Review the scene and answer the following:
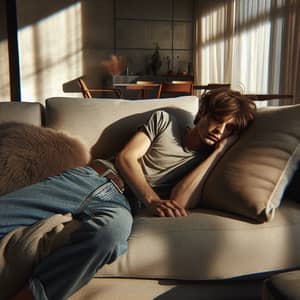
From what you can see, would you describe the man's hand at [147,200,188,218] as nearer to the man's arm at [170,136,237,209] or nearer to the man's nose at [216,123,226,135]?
the man's arm at [170,136,237,209]

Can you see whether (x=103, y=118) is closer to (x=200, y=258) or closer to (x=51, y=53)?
(x=200, y=258)

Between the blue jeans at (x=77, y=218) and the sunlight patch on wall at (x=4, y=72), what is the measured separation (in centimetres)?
564

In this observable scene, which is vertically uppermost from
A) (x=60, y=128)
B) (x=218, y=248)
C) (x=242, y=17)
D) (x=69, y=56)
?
(x=242, y=17)

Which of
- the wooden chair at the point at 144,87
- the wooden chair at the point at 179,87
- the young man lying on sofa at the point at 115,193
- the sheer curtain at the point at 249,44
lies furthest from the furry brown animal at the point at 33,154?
the sheer curtain at the point at 249,44

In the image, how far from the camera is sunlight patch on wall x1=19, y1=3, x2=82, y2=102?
6.41 metres

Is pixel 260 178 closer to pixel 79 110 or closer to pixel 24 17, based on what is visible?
pixel 79 110

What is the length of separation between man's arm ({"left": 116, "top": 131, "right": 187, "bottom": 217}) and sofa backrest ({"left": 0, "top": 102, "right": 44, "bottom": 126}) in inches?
20.9

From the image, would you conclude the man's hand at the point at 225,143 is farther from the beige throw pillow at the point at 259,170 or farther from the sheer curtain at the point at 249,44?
the sheer curtain at the point at 249,44

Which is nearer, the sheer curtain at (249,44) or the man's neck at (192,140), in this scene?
the man's neck at (192,140)

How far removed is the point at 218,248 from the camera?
1270 millimetres

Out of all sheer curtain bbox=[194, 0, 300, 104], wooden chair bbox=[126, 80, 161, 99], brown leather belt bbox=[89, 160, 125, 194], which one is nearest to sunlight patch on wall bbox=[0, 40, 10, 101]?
wooden chair bbox=[126, 80, 161, 99]

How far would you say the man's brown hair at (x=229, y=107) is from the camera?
5.02 ft

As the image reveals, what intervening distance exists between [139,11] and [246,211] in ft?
19.4

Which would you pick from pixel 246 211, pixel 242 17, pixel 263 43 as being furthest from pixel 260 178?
pixel 242 17
